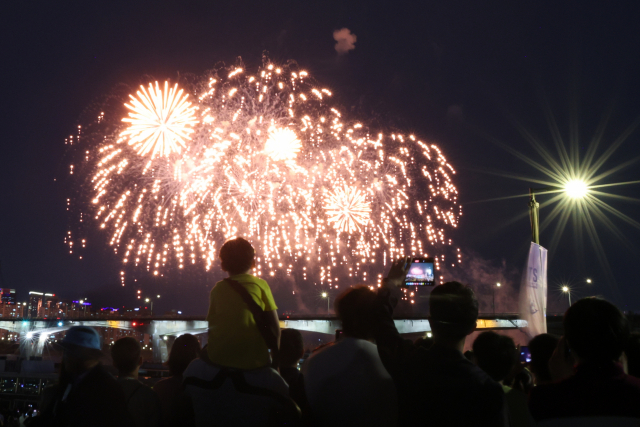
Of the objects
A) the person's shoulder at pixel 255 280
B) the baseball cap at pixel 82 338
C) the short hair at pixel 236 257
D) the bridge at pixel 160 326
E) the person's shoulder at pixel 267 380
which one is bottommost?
the bridge at pixel 160 326

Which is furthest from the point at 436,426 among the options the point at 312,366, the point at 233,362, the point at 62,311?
the point at 62,311

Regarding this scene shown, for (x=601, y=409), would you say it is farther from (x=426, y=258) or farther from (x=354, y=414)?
(x=426, y=258)

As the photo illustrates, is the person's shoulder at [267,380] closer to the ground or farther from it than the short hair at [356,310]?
closer to the ground

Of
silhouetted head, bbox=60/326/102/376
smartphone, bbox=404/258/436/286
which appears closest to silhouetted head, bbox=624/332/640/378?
smartphone, bbox=404/258/436/286

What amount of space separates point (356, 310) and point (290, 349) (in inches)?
49.3

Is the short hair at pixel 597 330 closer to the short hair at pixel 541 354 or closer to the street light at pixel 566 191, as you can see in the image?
the short hair at pixel 541 354

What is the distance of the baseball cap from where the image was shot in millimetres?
4359

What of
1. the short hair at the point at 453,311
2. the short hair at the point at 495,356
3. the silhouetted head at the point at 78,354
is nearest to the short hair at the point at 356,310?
the short hair at the point at 453,311

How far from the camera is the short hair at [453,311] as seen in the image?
3.41m

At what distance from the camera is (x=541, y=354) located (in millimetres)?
Result: 4785

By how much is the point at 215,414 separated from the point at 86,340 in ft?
5.01

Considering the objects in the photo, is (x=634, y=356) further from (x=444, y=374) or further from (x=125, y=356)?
(x=125, y=356)

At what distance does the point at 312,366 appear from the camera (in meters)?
3.70

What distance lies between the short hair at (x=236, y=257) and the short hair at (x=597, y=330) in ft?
8.75
